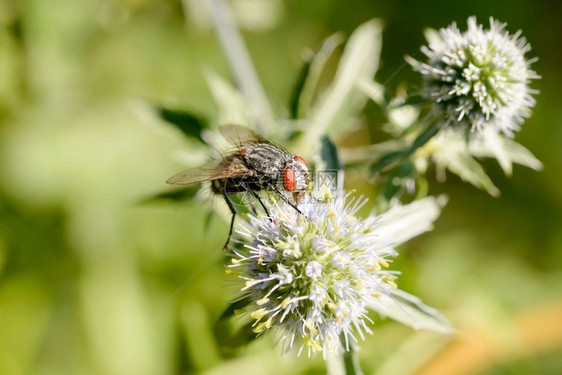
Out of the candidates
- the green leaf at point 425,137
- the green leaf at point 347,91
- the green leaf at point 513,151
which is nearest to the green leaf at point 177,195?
the green leaf at point 347,91

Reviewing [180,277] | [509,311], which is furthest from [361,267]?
[509,311]

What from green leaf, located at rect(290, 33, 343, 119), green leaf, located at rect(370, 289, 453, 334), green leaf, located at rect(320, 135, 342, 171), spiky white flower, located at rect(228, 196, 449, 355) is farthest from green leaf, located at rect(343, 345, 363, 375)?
green leaf, located at rect(290, 33, 343, 119)

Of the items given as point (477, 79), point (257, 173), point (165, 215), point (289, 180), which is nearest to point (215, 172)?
point (257, 173)

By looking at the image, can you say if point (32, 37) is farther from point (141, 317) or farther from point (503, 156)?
point (503, 156)

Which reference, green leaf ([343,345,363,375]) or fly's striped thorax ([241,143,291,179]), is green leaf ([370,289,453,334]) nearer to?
green leaf ([343,345,363,375])

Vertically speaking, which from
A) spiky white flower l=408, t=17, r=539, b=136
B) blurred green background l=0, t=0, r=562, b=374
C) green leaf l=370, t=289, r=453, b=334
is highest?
spiky white flower l=408, t=17, r=539, b=136

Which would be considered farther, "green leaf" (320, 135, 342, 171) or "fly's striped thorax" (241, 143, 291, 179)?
"green leaf" (320, 135, 342, 171)

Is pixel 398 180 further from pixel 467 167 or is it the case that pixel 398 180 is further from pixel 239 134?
pixel 239 134
